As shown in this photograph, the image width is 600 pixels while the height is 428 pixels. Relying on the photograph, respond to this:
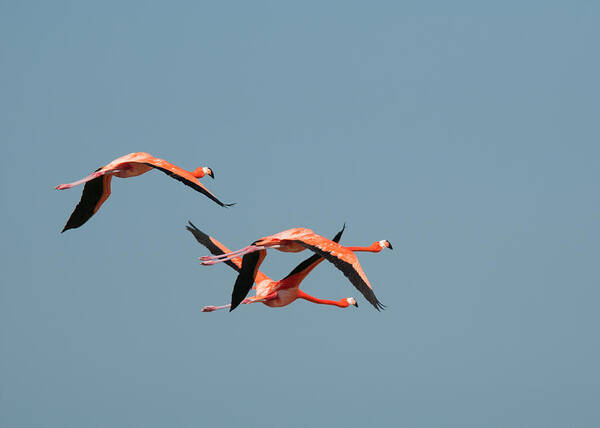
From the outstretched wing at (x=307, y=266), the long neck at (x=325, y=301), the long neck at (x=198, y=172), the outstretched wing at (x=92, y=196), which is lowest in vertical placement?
the long neck at (x=325, y=301)

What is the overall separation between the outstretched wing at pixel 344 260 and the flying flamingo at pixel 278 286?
2288 mm

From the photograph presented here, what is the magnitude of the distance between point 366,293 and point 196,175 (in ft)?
24.4

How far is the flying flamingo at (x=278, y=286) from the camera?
32.6 metres

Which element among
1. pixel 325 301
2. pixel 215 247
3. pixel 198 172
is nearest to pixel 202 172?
pixel 198 172

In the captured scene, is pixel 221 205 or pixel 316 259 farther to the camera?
pixel 316 259

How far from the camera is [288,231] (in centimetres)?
3089

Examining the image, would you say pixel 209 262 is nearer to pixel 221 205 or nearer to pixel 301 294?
pixel 221 205

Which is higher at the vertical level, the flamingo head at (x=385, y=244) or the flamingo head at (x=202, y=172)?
the flamingo head at (x=202, y=172)

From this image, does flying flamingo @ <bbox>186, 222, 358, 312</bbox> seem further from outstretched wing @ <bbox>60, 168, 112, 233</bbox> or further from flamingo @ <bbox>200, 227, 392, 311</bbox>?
outstretched wing @ <bbox>60, 168, 112, 233</bbox>

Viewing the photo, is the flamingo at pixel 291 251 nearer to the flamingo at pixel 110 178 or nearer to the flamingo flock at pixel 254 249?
the flamingo flock at pixel 254 249

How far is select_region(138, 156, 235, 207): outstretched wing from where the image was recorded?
29453 millimetres

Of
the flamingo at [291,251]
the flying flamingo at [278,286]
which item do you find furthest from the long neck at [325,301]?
the flamingo at [291,251]

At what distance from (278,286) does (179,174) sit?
Answer: 186 inches

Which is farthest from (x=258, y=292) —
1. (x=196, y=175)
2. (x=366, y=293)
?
(x=366, y=293)
